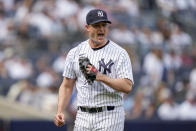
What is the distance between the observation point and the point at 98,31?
5.86 metres

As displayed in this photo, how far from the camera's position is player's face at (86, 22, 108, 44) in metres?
5.85

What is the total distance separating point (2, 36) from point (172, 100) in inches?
159

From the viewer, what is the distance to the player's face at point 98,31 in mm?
5852

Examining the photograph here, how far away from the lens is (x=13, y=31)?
13547mm

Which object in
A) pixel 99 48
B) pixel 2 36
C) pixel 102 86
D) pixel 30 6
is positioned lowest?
pixel 102 86

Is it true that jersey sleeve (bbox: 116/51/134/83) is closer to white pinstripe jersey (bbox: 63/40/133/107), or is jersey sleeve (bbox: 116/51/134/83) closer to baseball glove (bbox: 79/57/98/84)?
white pinstripe jersey (bbox: 63/40/133/107)

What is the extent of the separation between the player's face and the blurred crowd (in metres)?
5.09

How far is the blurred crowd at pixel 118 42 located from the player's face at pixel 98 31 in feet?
→ 16.7

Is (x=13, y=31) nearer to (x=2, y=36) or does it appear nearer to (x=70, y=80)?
(x=2, y=36)

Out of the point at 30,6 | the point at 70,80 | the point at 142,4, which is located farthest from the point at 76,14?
the point at 70,80

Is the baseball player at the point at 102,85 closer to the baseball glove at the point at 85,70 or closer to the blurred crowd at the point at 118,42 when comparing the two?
the baseball glove at the point at 85,70

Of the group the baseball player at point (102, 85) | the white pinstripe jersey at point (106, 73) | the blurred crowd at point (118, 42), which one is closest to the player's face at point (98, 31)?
the baseball player at point (102, 85)

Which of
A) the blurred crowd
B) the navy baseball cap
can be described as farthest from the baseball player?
the blurred crowd

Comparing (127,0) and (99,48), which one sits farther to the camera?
(127,0)
